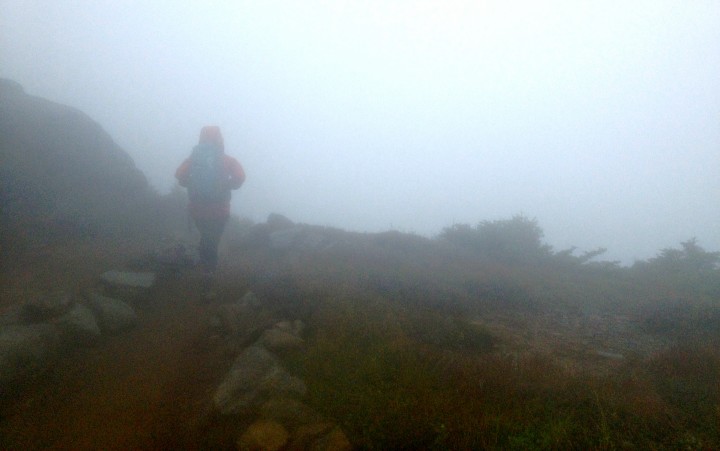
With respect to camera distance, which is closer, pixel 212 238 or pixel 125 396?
pixel 125 396

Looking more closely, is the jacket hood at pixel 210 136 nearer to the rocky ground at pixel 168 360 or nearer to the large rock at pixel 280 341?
the rocky ground at pixel 168 360

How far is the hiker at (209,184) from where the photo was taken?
7020 millimetres

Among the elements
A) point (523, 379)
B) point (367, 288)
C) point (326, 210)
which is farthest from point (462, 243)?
point (326, 210)

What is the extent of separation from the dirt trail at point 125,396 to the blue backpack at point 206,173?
8.08ft

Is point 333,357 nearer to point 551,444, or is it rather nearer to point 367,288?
point 551,444

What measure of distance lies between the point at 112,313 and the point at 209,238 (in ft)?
7.48

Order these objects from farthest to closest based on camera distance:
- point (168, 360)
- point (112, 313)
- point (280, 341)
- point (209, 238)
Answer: point (209, 238)
point (112, 313)
point (168, 360)
point (280, 341)

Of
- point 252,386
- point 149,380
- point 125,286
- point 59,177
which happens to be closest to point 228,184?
point 125,286

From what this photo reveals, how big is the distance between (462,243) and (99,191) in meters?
12.0

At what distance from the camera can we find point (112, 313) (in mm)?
5324

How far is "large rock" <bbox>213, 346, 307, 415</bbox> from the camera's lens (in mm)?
3623

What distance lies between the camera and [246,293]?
20.4ft

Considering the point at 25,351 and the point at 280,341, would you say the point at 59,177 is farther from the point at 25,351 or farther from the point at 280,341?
the point at 280,341

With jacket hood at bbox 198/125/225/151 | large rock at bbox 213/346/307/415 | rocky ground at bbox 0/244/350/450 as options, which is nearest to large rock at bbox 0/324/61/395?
rocky ground at bbox 0/244/350/450
